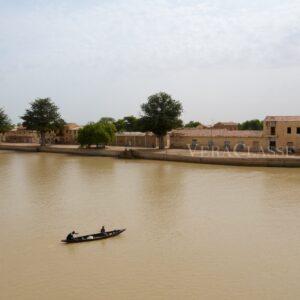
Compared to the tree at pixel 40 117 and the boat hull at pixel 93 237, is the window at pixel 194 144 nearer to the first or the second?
the tree at pixel 40 117

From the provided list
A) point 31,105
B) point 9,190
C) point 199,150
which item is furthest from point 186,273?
point 31,105

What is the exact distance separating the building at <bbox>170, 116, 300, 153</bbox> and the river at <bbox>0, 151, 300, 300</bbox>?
16.8 m

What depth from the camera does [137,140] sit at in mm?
61219

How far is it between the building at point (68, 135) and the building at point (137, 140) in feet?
40.9

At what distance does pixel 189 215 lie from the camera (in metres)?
20.3

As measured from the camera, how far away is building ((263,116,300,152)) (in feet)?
153

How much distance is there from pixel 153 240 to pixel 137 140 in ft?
149

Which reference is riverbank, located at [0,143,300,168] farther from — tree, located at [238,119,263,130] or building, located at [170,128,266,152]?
tree, located at [238,119,263,130]

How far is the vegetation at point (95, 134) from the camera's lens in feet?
179

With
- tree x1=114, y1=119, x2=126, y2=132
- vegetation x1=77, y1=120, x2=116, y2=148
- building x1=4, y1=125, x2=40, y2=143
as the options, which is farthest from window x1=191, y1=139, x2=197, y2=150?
building x1=4, y1=125, x2=40, y2=143

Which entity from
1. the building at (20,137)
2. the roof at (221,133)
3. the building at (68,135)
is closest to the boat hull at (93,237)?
the roof at (221,133)

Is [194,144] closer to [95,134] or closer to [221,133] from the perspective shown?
[221,133]

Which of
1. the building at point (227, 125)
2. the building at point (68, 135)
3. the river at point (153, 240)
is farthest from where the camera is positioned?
the building at point (227, 125)

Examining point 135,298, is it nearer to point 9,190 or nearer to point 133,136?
point 9,190
